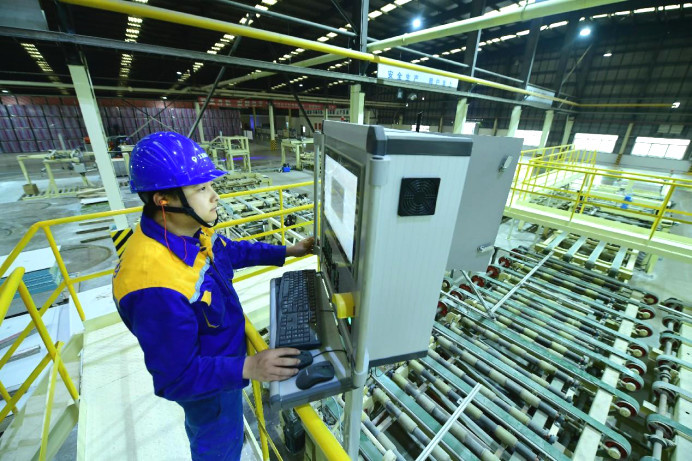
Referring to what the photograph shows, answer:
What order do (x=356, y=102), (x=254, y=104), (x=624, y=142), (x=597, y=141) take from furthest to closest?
(x=597, y=141) → (x=254, y=104) → (x=624, y=142) → (x=356, y=102)

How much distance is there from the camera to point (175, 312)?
44.9 inches

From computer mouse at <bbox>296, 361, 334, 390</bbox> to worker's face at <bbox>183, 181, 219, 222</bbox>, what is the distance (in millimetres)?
889

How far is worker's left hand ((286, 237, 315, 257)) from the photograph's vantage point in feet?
7.46

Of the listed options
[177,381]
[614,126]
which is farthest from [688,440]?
[614,126]

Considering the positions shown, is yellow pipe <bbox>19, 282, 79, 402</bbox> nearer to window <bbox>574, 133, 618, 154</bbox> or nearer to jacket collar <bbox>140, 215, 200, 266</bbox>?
Result: jacket collar <bbox>140, 215, 200, 266</bbox>

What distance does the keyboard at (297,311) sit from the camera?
1.50 metres

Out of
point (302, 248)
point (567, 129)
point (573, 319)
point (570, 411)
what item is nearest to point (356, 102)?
point (302, 248)

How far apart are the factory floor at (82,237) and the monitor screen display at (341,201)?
2.15 m

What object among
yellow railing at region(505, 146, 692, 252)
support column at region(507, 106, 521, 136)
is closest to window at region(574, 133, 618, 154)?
support column at region(507, 106, 521, 136)

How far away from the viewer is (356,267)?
4.04 feet

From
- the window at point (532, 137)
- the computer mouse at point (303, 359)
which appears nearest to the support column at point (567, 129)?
the window at point (532, 137)

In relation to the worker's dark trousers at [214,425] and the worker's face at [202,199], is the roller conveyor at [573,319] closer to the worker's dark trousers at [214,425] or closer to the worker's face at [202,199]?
the worker's dark trousers at [214,425]

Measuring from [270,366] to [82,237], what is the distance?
1083cm

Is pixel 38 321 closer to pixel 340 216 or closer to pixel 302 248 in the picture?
pixel 302 248
